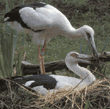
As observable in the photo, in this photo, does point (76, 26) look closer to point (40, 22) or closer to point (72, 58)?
point (40, 22)

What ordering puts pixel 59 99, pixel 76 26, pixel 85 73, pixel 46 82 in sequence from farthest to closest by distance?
pixel 76 26 → pixel 85 73 → pixel 46 82 → pixel 59 99

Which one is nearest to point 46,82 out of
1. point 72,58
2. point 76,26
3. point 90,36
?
point 72,58

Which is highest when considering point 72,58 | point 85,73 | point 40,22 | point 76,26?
point 40,22

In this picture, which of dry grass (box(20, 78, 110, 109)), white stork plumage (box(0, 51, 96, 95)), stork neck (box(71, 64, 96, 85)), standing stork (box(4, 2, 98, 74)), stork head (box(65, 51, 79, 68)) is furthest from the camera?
standing stork (box(4, 2, 98, 74))

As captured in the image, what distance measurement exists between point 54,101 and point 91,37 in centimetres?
131

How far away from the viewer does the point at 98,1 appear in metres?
7.51

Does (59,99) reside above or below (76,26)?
above

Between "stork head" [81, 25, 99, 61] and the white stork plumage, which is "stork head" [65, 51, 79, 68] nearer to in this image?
the white stork plumage

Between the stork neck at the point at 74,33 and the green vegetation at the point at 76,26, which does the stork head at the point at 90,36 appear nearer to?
the stork neck at the point at 74,33

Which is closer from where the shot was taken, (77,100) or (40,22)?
(77,100)

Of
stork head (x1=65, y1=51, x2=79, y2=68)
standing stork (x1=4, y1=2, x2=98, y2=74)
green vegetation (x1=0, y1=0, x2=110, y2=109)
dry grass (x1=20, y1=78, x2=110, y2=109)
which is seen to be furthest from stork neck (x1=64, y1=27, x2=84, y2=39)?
dry grass (x1=20, y1=78, x2=110, y2=109)

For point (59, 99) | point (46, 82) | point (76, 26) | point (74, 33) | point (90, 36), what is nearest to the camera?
point (59, 99)

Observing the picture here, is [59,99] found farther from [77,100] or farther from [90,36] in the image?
[90,36]

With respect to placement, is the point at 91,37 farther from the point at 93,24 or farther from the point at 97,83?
the point at 93,24
